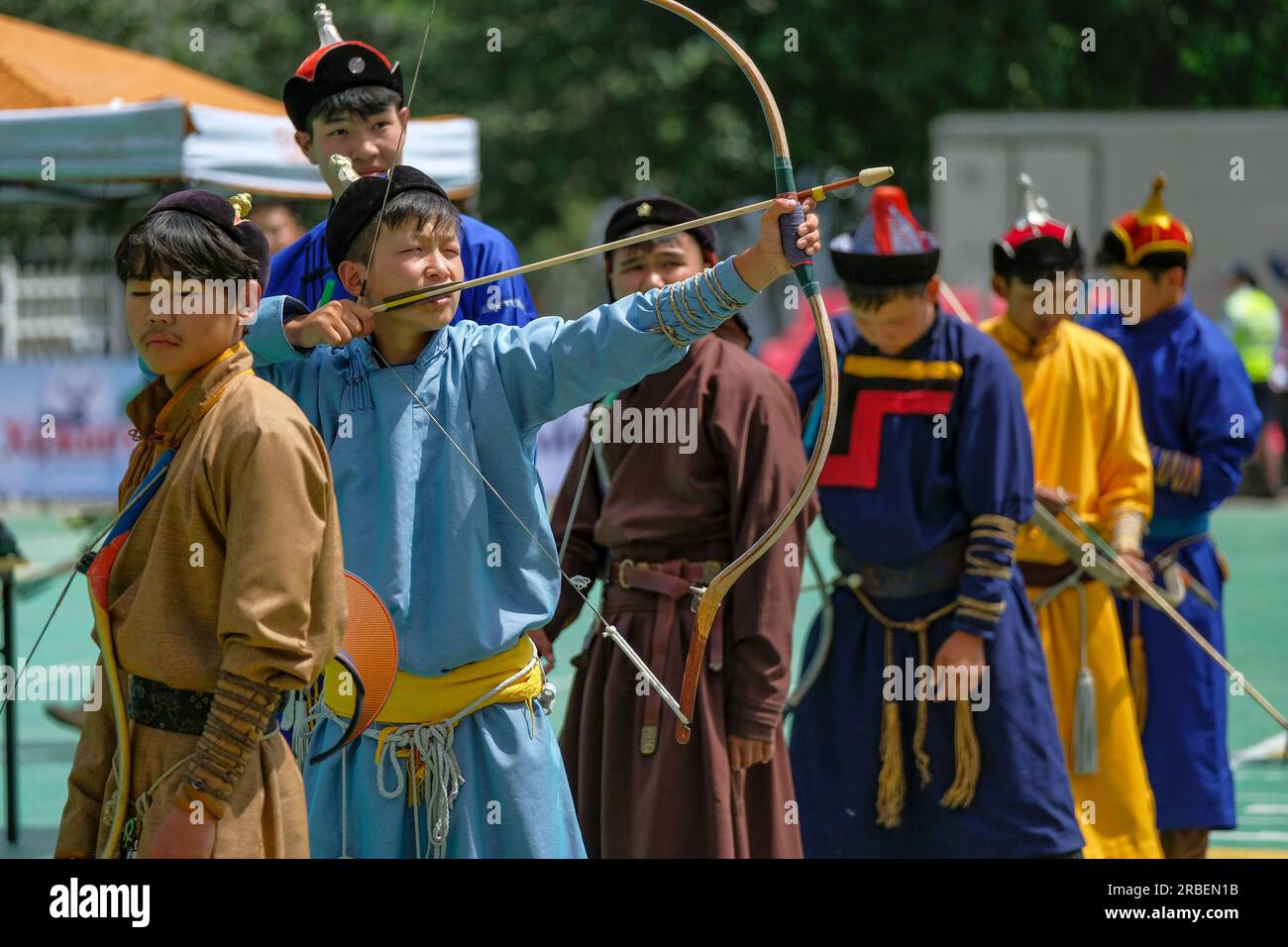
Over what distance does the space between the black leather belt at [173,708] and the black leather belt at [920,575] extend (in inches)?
92.3

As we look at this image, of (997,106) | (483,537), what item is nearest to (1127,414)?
(483,537)

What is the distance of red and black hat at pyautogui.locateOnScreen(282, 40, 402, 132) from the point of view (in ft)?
13.7

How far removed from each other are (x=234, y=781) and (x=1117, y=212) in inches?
645

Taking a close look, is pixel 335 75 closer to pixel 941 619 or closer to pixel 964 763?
pixel 941 619

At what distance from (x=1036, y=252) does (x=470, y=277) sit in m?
2.00

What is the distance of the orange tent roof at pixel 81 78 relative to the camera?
23.2 feet

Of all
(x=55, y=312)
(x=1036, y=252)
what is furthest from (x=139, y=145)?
(x=55, y=312)

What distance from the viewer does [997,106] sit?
2131 centimetres

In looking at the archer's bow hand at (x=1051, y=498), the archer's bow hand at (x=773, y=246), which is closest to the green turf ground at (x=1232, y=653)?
the archer's bow hand at (x=1051, y=498)

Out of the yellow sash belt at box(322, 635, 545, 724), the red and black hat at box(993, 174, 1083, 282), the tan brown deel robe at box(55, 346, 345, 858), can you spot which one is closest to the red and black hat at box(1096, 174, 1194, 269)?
the red and black hat at box(993, 174, 1083, 282)

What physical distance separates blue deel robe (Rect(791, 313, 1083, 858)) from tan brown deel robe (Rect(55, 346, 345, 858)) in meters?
2.21

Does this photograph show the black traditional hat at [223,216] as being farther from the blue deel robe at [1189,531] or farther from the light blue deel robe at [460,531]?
the blue deel robe at [1189,531]

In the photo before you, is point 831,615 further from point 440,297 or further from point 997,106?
point 997,106

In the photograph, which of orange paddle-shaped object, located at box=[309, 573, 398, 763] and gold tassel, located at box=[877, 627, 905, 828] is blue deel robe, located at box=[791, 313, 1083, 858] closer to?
gold tassel, located at box=[877, 627, 905, 828]
